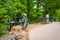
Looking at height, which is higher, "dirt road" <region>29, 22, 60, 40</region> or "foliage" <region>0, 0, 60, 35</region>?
"foliage" <region>0, 0, 60, 35</region>

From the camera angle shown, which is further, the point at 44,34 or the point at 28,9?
the point at 28,9

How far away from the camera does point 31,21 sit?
24.9 meters

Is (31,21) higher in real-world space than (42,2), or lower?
lower

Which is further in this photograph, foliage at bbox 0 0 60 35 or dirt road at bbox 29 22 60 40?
dirt road at bbox 29 22 60 40

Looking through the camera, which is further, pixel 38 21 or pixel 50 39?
pixel 38 21

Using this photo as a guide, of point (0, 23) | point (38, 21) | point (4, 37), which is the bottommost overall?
point (38, 21)

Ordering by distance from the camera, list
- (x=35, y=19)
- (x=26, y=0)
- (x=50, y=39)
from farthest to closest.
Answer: (x=35, y=19)
(x=26, y=0)
(x=50, y=39)

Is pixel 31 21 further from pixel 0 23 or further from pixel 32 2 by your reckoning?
pixel 0 23

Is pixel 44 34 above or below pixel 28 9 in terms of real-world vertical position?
below

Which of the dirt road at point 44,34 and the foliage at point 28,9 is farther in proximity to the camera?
the dirt road at point 44,34

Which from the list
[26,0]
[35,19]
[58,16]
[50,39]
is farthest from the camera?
[58,16]

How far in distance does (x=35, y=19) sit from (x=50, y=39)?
14.4 meters

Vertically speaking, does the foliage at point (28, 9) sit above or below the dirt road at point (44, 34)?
above

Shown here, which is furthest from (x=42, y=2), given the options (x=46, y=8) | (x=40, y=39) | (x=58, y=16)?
(x=40, y=39)
